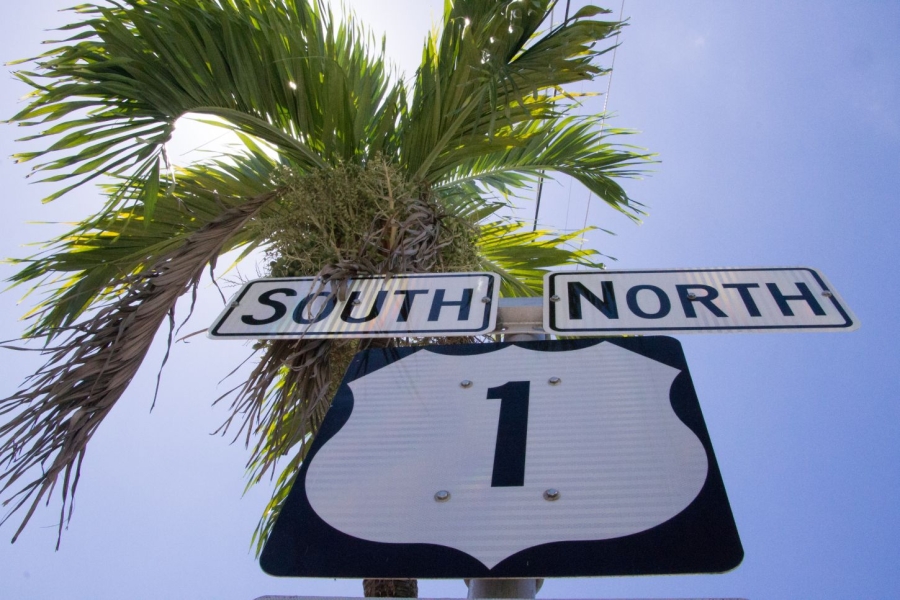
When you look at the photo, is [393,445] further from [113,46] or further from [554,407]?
[113,46]

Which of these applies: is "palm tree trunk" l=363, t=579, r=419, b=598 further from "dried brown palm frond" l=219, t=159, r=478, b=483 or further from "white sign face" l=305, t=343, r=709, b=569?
"white sign face" l=305, t=343, r=709, b=569

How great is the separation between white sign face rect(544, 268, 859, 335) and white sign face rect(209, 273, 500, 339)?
0.21 m

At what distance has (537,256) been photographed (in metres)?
3.79

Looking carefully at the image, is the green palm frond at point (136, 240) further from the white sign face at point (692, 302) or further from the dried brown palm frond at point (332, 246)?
the white sign face at point (692, 302)

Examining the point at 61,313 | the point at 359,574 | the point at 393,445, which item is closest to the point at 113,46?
the point at 61,313

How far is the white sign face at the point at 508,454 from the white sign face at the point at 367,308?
16cm

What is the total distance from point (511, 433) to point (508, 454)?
0.22ft

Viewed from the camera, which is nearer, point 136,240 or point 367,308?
point 367,308

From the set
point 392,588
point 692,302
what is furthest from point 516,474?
point 392,588

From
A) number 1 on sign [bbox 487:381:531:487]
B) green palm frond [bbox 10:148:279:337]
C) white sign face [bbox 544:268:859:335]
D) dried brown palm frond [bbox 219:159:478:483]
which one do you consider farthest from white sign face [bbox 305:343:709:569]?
green palm frond [bbox 10:148:279:337]

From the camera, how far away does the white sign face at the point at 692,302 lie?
172cm

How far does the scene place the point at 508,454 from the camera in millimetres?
1356

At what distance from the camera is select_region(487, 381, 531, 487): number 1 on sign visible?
4.27 ft

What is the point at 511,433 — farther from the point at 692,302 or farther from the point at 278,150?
the point at 278,150
